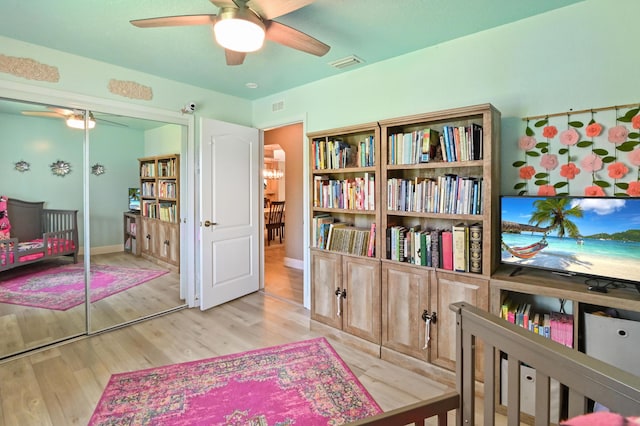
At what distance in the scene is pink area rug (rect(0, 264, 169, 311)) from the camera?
2797mm

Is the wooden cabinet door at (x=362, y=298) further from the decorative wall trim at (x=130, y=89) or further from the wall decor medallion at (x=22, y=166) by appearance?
the wall decor medallion at (x=22, y=166)

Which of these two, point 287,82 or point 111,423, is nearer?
point 111,423

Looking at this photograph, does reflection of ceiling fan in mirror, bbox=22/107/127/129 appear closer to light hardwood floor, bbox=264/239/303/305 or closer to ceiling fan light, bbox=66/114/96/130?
ceiling fan light, bbox=66/114/96/130

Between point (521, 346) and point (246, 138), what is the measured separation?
352 centimetres

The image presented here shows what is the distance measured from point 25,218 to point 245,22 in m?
2.59

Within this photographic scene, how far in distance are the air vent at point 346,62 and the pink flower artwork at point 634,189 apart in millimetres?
2132

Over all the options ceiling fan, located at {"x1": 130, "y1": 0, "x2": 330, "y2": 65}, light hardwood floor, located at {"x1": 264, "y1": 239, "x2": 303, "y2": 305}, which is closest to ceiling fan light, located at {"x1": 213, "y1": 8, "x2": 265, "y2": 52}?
ceiling fan, located at {"x1": 130, "y1": 0, "x2": 330, "y2": 65}

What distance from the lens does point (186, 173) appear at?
3562mm

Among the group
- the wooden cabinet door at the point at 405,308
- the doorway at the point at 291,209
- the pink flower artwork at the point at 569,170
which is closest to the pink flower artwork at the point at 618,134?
the pink flower artwork at the point at 569,170

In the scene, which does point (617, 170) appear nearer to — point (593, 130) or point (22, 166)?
point (593, 130)

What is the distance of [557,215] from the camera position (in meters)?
1.90

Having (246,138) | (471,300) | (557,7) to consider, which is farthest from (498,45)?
(246,138)

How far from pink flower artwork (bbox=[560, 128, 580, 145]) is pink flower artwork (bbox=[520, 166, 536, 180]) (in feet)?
0.76

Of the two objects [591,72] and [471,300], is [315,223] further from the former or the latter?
[591,72]
